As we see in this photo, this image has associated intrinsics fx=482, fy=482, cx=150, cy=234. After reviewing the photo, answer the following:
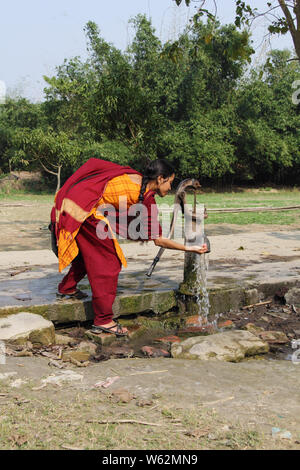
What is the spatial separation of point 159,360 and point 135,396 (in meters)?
0.67

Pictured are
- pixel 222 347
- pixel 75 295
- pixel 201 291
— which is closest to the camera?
pixel 222 347

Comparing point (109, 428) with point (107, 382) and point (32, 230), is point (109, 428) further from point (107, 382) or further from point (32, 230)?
point (32, 230)

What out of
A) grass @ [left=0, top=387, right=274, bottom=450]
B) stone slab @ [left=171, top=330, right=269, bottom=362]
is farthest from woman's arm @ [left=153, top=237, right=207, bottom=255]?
grass @ [left=0, top=387, right=274, bottom=450]

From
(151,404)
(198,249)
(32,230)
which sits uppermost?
(198,249)

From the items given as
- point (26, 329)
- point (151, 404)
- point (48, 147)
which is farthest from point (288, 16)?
point (48, 147)

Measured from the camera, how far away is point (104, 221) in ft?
12.5

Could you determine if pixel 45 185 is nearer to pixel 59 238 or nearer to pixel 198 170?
pixel 198 170

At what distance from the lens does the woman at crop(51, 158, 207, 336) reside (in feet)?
12.2

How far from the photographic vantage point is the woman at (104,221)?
3723 millimetres

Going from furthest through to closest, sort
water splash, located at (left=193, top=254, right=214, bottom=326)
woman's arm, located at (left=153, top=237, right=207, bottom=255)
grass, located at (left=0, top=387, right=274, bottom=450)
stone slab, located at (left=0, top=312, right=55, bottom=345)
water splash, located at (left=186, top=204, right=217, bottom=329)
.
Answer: water splash, located at (left=193, top=254, right=214, bottom=326) < water splash, located at (left=186, top=204, right=217, bottom=329) < woman's arm, located at (left=153, top=237, right=207, bottom=255) < stone slab, located at (left=0, top=312, right=55, bottom=345) < grass, located at (left=0, top=387, right=274, bottom=450)

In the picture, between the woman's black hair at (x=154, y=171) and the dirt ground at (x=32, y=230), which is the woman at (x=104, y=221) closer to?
the woman's black hair at (x=154, y=171)

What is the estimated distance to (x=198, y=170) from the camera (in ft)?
94.0

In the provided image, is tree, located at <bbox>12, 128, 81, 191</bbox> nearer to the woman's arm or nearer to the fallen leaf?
the woman's arm
